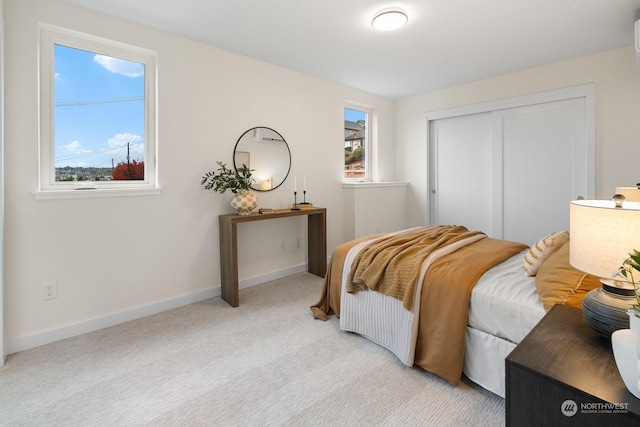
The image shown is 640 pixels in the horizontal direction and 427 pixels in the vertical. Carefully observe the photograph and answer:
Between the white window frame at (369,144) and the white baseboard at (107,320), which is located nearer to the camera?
the white baseboard at (107,320)

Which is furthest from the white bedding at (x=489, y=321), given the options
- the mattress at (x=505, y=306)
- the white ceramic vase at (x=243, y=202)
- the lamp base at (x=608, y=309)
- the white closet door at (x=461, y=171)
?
the white closet door at (x=461, y=171)

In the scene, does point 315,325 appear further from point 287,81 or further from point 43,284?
point 287,81

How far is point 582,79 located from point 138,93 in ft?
14.2

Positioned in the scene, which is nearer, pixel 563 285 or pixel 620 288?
pixel 620 288

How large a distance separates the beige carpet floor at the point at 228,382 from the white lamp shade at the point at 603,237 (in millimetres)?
924

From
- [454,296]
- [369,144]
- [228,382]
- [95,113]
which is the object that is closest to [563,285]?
[454,296]

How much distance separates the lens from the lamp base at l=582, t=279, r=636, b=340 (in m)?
1.05

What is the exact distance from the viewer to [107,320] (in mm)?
2508

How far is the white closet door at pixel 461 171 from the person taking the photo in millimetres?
4211

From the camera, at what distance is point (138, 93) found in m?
2.71

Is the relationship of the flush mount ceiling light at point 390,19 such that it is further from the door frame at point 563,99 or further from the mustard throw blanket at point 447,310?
the door frame at point 563,99

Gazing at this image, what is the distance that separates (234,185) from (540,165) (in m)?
3.46

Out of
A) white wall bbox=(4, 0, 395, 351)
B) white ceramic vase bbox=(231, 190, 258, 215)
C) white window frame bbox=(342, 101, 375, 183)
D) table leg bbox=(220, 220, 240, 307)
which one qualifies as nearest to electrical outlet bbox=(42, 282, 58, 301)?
white wall bbox=(4, 0, 395, 351)

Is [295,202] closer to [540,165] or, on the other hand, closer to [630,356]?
[540,165]
